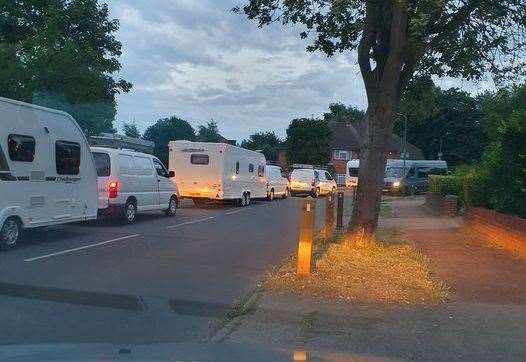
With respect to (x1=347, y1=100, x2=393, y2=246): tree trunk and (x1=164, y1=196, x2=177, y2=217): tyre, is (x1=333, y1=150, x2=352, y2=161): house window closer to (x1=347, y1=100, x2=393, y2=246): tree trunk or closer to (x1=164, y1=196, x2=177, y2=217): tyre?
(x1=164, y1=196, x2=177, y2=217): tyre

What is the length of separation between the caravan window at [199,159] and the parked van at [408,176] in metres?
22.2

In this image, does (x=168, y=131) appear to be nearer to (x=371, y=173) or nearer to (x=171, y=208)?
(x=171, y=208)

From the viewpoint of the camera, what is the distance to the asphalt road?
7.11 m

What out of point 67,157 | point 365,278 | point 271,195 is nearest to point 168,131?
point 271,195

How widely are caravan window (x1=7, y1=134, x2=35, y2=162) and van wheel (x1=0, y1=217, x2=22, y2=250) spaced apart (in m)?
1.15

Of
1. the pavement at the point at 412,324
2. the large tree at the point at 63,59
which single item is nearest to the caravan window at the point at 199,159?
the large tree at the point at 63,59

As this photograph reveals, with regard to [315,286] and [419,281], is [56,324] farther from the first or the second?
[419,281]

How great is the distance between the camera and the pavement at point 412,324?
655 centimetres

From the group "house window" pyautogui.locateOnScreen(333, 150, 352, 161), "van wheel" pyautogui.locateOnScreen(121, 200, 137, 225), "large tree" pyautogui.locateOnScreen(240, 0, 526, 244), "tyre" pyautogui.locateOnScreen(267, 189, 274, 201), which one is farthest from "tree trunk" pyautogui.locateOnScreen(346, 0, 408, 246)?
"house window" pyautogui.locateOnScreen(333, 150, 352, 161)

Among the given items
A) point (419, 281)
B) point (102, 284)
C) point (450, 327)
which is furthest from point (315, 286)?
point (102, 284)

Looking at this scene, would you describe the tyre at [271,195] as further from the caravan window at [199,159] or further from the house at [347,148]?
the house at [347,148]

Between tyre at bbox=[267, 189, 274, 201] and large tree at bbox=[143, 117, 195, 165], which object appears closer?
tyre at bbox=[267, 189, 274, 201]

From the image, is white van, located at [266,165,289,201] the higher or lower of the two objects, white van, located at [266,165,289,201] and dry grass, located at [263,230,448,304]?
the higher

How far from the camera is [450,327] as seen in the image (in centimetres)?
745
